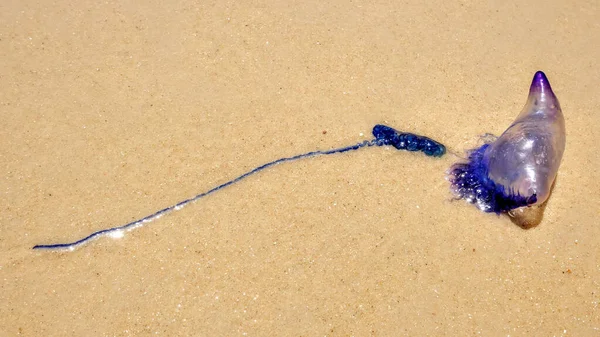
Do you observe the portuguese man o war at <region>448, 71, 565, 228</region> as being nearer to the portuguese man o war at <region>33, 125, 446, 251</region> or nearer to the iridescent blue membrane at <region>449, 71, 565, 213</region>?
the iridescent blue membrane at <region>449, 71, 565, 213</region>

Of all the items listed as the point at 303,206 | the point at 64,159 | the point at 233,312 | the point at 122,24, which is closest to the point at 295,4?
the point at 122,24

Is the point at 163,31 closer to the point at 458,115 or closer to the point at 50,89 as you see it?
the point at 50,89

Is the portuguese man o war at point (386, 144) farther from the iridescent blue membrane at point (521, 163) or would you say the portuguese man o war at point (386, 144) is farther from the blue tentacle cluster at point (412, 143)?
the iridescent blue membrane at point (521, 163)

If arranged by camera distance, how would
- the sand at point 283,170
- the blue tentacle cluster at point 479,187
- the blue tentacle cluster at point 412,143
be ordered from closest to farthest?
1. the sand at point 283,170
2. the blue tentacle cluster at point 479,187
3. the blue tentacle cluster at point 412,143

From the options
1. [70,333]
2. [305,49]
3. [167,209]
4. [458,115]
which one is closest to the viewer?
[70,333]

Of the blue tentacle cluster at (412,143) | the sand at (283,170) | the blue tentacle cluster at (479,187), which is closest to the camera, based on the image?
the sand at (283,170)

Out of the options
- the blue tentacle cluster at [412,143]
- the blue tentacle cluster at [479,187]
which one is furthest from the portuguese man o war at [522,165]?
the blue tentacle cluster at [412,143]

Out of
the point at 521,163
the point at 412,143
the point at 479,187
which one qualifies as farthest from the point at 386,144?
the point at 521,163
